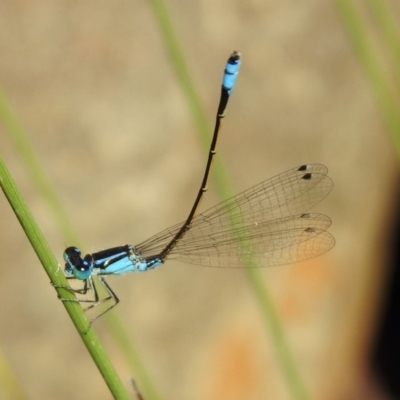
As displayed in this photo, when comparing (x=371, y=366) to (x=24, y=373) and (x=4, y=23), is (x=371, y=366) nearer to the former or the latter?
(x=24, y=373)

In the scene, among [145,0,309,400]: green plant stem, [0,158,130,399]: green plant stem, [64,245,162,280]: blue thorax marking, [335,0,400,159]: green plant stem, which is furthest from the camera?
[335,0,400,159]: green plant stem

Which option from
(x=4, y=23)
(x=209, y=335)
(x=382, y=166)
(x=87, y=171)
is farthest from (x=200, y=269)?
(x=4, y=23)

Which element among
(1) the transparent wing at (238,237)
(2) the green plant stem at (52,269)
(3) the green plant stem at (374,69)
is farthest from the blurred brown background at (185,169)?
(2) the green plant stem at (52,269)

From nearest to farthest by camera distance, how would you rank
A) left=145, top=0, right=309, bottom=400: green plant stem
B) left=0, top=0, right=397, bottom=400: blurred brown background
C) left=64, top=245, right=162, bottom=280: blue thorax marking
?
left=64, top=245, right=162, bottom=280: blue thorax marking < left=145, top=0, right=309, bottom=400: green plant stem < left=0, top=0, right=397, bottom=400: blurred brown background

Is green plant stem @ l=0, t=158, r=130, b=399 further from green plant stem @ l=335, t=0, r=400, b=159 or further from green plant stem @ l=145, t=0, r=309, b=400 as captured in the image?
green plant stem @ l=335, t=0, r=400, b=159

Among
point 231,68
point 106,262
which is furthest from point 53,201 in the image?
point 231,68

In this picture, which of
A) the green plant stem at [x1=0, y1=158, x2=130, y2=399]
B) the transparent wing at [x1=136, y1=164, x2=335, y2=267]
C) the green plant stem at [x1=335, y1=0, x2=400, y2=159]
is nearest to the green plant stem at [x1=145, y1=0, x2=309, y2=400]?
the transparent wing at [x1=136, y1=164, x2=335, y2=267]

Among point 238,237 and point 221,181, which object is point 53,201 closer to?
point 221,181
